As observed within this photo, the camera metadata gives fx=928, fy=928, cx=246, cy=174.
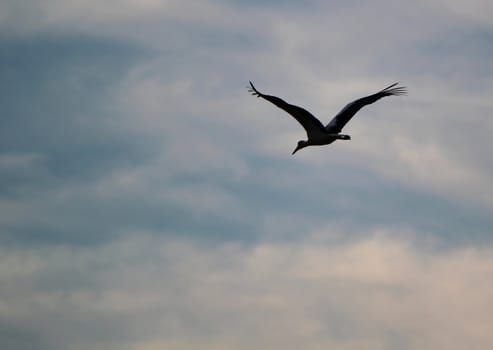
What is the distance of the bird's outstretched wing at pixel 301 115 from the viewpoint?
46250mm

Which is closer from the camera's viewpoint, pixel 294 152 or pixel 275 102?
pixel 275 102

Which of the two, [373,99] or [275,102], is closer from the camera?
[275,102]

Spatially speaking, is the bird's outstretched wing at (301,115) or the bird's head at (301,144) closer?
the bird's outstretched wing at (301,115)

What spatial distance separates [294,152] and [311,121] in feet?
19.1

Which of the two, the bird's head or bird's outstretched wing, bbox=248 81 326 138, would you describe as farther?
the bird's head

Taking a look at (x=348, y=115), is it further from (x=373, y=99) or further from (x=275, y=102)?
(x=275, y=102)

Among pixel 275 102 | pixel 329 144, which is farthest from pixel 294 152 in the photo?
pixel 275 102

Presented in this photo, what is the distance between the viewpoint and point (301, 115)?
48.6m

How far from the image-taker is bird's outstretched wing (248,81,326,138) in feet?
152

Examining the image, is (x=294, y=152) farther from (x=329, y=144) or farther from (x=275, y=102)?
(x=275, y=102)

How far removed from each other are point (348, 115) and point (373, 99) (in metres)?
Result: 1.71

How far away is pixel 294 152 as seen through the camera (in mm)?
55031

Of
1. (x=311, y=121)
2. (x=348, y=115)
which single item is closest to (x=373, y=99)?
(x=348, y=115)

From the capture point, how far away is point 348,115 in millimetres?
52562
